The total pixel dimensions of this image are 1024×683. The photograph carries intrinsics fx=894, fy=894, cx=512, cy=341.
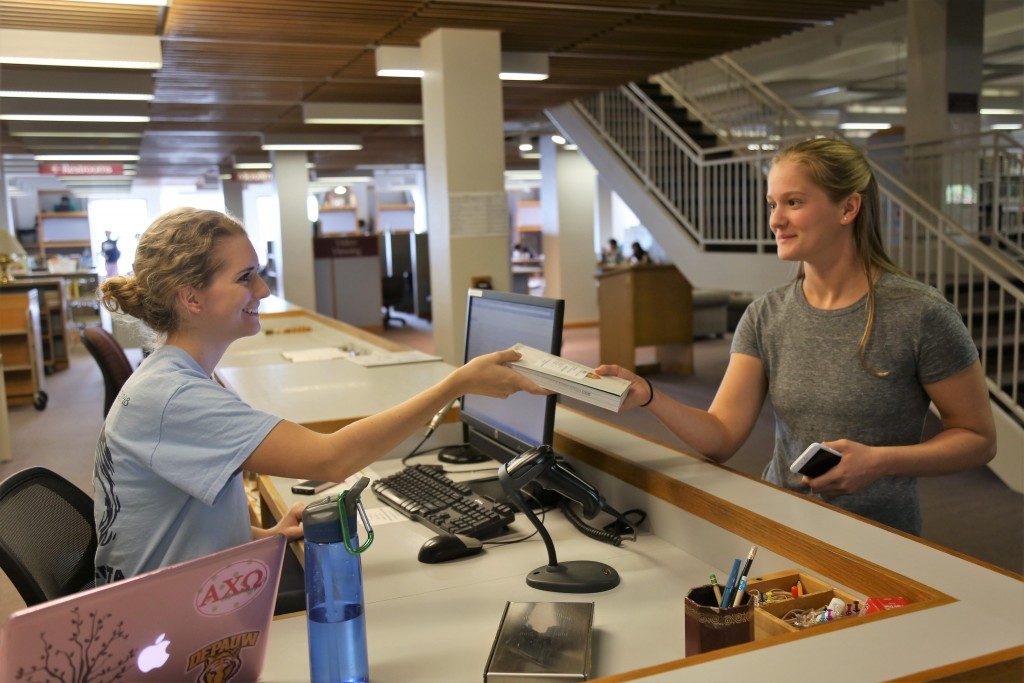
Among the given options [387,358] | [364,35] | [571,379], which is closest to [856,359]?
[571,379]

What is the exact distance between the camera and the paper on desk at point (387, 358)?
396 centimetres

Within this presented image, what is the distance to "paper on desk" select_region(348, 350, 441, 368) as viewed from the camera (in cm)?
396

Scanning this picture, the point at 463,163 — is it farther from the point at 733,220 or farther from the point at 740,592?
the point at 740,592

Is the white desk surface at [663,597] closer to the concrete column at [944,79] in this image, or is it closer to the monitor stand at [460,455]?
the monitor stand at [460,455]

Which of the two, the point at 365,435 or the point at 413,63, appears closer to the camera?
the point at 365,435

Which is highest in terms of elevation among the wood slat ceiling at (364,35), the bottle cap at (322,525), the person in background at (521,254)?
the wood slat ceiling at (364,35)

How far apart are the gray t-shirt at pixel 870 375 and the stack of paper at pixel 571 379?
53 cm

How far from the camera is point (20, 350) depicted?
8281 millimetres

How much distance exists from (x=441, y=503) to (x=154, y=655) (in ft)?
3.20

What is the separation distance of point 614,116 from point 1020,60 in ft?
18.5

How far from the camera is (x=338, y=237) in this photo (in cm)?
1402

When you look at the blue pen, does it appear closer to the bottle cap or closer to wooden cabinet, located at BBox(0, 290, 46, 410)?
the bottle cap

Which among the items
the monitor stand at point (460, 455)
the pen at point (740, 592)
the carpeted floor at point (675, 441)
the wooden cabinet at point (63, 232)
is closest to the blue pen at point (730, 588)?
the pen at point (740, 592)

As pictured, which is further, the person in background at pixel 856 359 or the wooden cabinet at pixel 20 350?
the wooden cabinet at pixel 20 350
